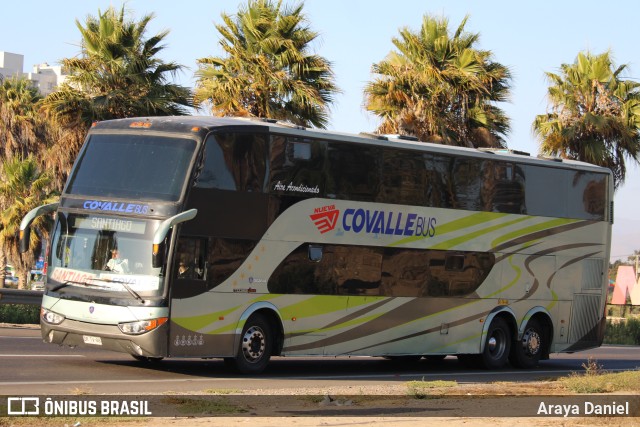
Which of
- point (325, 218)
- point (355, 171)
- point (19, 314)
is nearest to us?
point (325, 218)

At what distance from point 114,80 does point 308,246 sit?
13.0 metres

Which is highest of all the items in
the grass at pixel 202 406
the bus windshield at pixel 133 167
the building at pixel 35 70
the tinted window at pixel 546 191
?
the building at pixel 35 70

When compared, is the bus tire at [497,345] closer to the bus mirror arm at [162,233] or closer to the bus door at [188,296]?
the bus door at [188,296]

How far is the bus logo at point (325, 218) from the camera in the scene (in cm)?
1806

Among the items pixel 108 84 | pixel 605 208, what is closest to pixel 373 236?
pixel 605 208

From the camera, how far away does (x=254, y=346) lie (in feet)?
57.0

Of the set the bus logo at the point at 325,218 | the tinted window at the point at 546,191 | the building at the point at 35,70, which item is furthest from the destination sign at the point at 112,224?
the building at the point at 35,70

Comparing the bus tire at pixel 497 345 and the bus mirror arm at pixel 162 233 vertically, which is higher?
the bus mirror arm at pixel 162 233

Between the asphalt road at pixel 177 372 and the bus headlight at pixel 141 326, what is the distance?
0.68 metres

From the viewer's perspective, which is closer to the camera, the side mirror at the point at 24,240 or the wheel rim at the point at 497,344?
the side mirror at the point at 24,240

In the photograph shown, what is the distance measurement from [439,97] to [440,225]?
11.8 metres

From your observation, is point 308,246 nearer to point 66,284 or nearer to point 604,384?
point 66,284

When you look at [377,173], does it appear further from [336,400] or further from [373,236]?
[336,400]

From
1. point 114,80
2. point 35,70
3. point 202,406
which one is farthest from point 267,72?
point 35,70
